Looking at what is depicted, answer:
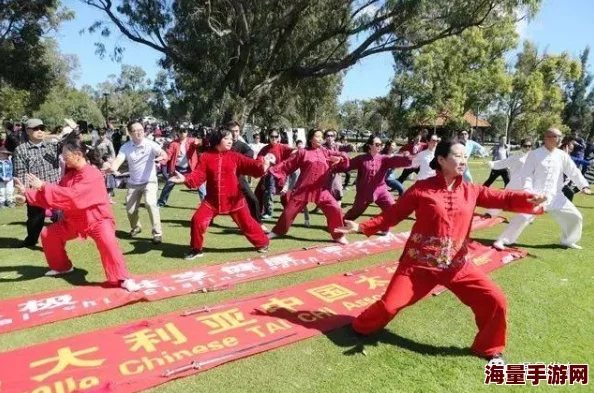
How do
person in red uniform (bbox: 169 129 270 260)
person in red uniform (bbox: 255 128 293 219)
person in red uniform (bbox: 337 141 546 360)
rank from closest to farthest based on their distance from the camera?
person in red uniform (bbox: 337 141 546 360) → person in red uniform (bbox: 169 129 270 260) → person in red uniform (bbox: 255 128 293 219)

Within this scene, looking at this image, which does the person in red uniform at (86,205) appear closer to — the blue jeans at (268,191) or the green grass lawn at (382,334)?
the green grass lawn at (382,334)

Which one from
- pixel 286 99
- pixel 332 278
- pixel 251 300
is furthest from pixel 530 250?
pixel 286 99

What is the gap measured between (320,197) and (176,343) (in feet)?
12.9

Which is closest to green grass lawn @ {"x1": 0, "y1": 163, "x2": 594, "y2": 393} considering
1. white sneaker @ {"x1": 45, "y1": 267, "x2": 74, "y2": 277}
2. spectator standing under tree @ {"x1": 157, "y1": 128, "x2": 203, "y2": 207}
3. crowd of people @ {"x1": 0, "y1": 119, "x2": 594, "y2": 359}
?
white sneaker @ {"x1": 45, "y1": 267, "x2": 74, "y2": 277}

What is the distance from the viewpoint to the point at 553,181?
22.0ft

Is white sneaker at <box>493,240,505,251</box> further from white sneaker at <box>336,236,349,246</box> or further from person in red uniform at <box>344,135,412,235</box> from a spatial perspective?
white sneaker at <box>336,236,349,246</box>

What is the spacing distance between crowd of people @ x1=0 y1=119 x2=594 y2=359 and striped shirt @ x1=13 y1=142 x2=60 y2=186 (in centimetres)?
1

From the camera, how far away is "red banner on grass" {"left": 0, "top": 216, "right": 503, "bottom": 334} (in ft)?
13.9

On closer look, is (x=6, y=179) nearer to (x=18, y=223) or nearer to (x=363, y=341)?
(x=18, y=223)

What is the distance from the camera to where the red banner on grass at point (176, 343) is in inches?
125

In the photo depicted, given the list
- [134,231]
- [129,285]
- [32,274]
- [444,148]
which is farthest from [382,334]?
[134,231]

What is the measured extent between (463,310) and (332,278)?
1.46m

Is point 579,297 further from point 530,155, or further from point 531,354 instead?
point 530,155

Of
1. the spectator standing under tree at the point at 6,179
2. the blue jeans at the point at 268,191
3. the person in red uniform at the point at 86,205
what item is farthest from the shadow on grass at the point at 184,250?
the spectator standing under tree at the point at 6,179
